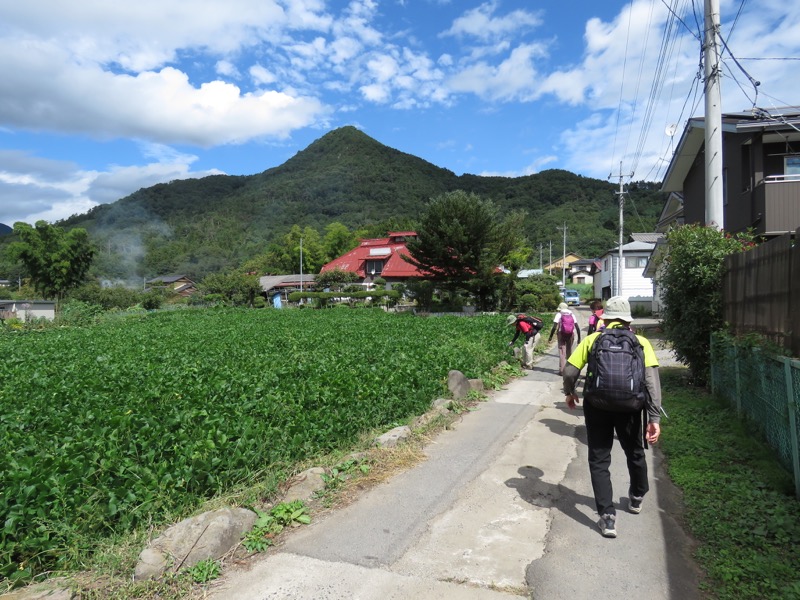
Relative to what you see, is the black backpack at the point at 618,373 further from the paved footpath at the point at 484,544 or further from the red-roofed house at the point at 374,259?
the red-roofed house at the point at 374,259

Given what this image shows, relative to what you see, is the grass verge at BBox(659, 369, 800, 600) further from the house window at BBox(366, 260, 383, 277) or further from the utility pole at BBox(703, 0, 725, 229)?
the house window at BBox(366, 260, 383, 277)

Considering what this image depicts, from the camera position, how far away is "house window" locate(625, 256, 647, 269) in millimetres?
39031

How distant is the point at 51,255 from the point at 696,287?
58005 mm

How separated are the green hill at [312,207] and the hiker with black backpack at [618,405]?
7078cm

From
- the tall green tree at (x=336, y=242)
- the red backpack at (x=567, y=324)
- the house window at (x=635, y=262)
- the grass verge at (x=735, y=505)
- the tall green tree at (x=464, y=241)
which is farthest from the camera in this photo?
the tall green tree at (x=336, y=242)

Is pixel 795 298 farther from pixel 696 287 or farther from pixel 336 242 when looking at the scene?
pixel 336 242

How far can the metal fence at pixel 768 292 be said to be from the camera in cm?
477

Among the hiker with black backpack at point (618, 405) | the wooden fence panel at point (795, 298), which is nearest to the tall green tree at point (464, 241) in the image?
the wooden fence panel at point (795, 298)

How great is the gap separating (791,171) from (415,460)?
602 inches

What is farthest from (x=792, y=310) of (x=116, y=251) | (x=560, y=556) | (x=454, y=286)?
(x=116, y=251)

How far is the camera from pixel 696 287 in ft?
26.1

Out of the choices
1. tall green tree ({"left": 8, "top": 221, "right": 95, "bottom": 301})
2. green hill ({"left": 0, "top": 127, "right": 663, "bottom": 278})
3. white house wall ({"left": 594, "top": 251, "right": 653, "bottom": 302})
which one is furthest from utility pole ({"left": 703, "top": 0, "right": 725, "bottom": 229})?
green hill ({"left": 0, "top": 127, "right": 663, "bottom": 278})

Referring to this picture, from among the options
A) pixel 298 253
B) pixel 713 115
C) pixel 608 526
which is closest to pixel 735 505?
pixel 608 526

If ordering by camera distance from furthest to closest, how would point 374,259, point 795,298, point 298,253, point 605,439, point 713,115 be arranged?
point 298,253 < point 374,259 < point 713,115 < point 795,298 < point 605,439
